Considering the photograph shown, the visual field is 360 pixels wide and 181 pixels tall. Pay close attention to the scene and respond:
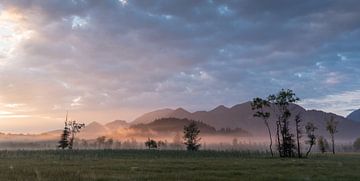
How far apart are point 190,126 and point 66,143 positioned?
170 feet

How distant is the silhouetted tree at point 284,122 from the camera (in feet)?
374

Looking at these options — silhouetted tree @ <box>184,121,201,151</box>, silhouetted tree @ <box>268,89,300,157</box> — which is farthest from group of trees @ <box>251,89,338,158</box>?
silhouetted tree @ <box>184,121,201,151</box>

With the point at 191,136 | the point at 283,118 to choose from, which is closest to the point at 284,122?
the point at 283,118

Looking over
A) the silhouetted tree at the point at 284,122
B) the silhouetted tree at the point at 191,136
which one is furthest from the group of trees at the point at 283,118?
the silhouetted tree at the point at 191,136

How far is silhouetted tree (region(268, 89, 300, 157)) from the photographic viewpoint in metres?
114

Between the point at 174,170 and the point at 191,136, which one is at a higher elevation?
the point at 191,136

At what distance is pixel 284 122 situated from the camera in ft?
382

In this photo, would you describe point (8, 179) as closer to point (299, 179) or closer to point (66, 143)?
point (299, 179)

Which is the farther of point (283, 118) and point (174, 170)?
point (283, 118)

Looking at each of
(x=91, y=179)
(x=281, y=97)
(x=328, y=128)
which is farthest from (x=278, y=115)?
(x=91, y=179)

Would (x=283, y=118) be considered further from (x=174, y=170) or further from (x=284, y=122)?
(x=174, y=170)

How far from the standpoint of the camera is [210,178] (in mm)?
34250

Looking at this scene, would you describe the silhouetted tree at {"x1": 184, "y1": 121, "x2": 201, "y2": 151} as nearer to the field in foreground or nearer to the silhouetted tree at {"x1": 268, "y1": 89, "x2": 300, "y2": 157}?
the silhouetted tree at {"x1": 268, "y1": 89, "x2": 300, "y2": 157}

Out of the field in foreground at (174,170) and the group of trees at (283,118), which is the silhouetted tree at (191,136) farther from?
the field in foreground at (174,170)
